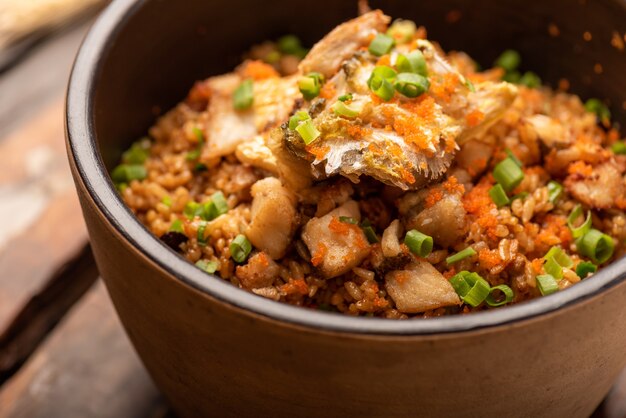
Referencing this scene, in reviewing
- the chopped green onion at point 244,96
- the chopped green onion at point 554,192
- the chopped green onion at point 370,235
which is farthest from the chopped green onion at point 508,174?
the chopped green onion at point 244,96

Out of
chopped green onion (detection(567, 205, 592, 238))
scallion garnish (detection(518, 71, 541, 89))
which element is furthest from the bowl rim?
scallion garnish (detection(518, 71, 541, 89))

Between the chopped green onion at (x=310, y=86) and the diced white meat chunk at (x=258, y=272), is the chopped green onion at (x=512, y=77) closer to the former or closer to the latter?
the chopped green onion at (x=310, y=86)

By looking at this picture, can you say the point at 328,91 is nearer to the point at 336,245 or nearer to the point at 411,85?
A: the point at 411,85

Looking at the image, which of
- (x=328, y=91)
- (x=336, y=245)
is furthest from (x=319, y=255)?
(x=328, y=91)

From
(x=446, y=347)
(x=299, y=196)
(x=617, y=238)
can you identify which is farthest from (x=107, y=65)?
(x=617, y=238)

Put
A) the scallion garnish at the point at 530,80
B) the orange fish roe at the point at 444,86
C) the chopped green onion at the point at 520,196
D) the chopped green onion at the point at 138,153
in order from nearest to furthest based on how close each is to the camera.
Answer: the orange fish roe at the point at 444,86 < the chopped green onion at the point at 520,196 < the chopped green onion at the point at 138,153 < the scallion garnish at the point at 530,80

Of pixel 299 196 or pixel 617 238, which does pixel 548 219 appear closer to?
pixel 617 238
